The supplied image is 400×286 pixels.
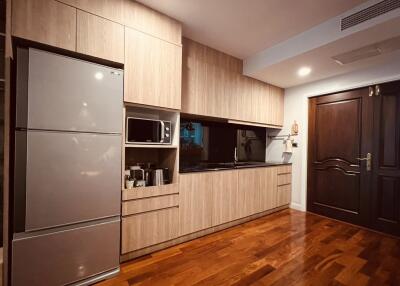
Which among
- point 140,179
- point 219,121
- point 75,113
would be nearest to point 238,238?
point 140,179

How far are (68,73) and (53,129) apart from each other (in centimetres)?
46

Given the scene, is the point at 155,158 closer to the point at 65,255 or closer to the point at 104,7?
the point at 65,255

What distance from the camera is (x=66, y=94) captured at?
1615mm

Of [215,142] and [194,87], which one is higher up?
[194,87]

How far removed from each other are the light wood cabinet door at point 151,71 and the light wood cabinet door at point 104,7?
146 mm

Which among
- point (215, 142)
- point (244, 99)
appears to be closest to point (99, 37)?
point (215, 142)

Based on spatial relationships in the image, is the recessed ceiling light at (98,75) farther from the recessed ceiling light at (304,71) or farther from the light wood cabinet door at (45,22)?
the recessed ceiling light at (304,71)

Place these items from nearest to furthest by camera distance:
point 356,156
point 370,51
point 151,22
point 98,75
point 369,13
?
1. point 98,75
2. point 369,13
3. point 151,22
4. point 370,51
5. point 356,156

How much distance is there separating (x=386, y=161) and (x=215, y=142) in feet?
7.99

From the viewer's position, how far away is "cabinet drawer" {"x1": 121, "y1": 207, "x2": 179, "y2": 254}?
6.54 feet

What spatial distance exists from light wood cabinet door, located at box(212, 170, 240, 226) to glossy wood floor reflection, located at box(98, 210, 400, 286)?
8.0 inches

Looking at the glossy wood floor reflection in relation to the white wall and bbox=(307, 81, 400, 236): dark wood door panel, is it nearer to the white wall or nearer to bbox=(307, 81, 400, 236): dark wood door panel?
bbox=(307, 81, 400, 236): dark wood door panel

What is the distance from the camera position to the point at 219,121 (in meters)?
3.42

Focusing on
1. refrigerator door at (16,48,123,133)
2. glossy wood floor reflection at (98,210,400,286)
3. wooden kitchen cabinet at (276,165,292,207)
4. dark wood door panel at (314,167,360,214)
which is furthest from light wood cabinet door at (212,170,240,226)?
dark wood door panel at (314,167,360,214)
